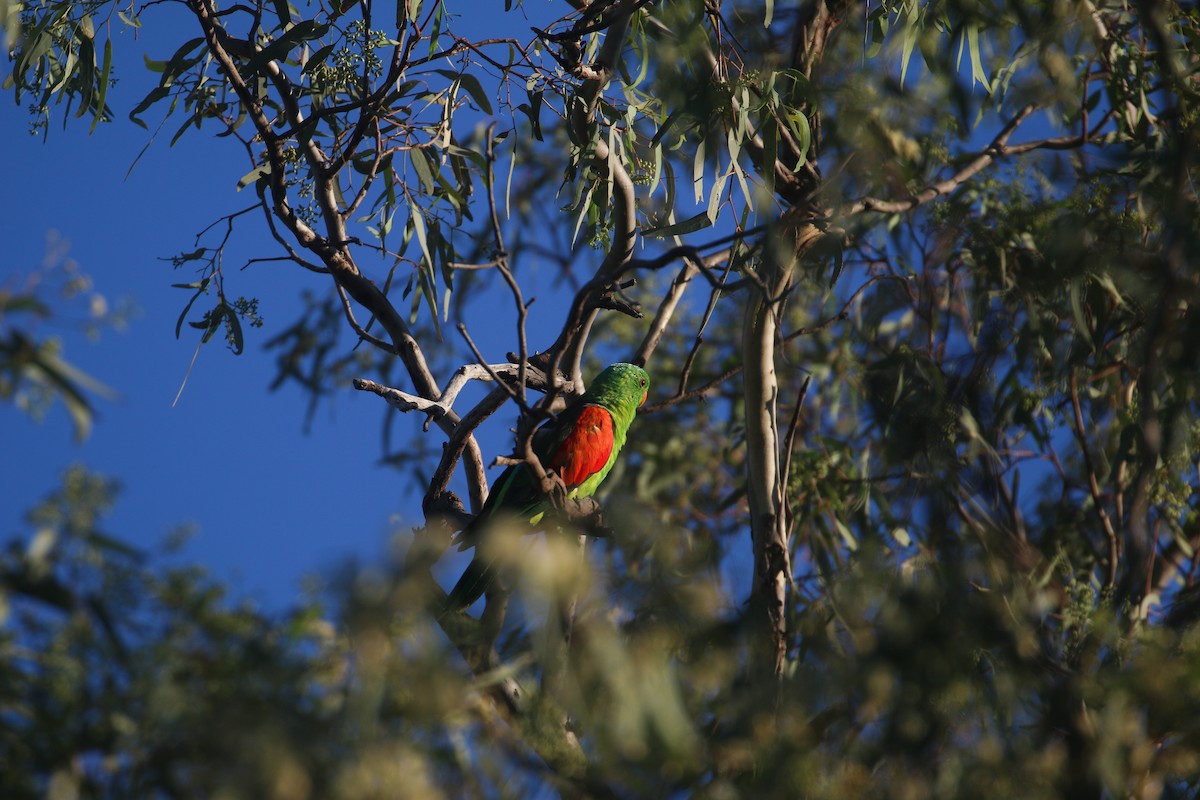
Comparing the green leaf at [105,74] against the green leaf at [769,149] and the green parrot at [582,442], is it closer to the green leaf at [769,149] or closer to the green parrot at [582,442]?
the green parrot at [582,442]

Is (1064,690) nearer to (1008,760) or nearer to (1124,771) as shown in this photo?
(1124,771)

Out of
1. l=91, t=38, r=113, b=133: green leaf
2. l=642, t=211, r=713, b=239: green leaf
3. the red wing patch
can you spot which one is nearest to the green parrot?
the red wing patch

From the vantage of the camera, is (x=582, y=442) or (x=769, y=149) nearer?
(x=769, y=149)

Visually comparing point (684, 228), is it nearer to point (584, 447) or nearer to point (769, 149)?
point (769, 149)

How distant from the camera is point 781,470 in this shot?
2.93 metres

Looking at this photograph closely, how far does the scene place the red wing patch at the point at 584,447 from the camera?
2.87 meters

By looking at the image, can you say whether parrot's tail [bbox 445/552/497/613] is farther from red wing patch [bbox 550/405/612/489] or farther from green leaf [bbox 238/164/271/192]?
green leaf [bbox 238/164/271/192]

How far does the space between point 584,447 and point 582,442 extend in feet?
0.06

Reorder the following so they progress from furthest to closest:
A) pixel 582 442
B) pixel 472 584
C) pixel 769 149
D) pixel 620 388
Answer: pixel 620 388 < pixel 582 442 < pixel 769 149 < pixel 472 584

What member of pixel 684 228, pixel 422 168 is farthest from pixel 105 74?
pixel 684 228

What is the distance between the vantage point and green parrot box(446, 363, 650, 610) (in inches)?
103

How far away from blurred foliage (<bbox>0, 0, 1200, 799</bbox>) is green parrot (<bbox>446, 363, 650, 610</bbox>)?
117 millimetres

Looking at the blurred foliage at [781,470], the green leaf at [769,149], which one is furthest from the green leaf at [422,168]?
the green leaf at [769,149]

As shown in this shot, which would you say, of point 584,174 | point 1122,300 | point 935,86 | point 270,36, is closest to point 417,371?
point 584,174
